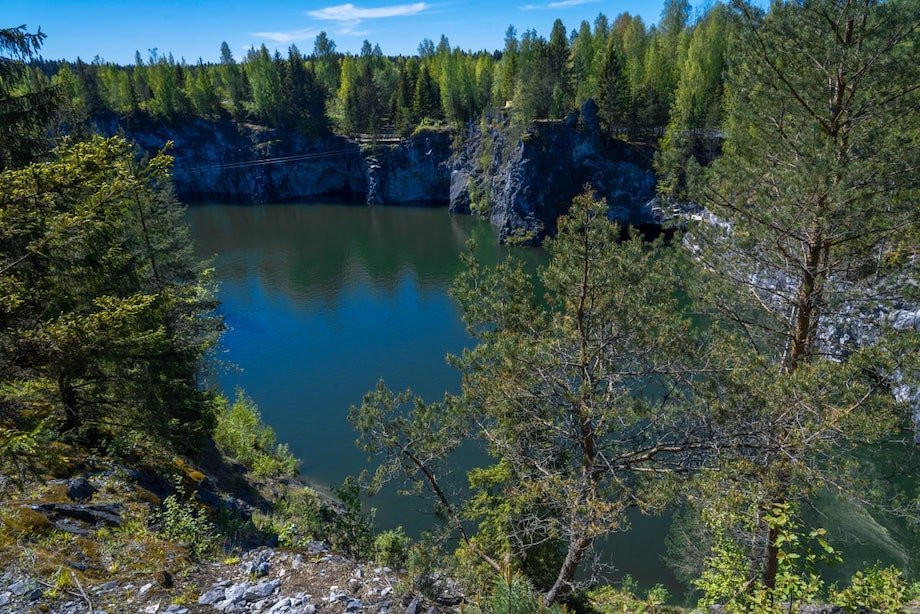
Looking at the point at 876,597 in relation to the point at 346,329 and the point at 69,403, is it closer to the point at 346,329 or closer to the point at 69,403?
the point at 69,403

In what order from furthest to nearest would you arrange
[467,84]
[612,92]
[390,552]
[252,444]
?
[467,84] → [612,92] → [252,444] → [390,552]

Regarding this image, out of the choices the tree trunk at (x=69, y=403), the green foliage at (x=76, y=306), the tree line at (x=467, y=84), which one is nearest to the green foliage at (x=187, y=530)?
the green foliage at (x=76, y=306)

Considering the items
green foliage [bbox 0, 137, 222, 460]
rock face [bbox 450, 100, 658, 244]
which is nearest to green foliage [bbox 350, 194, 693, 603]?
green foliage [bbox 0, 137, 222, 460]

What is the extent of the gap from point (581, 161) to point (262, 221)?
4111cm

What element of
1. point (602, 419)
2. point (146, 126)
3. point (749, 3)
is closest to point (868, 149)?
point (749, 3)

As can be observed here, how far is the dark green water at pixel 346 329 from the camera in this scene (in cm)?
1964

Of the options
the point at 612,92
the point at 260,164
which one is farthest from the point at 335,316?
the point at 260,164

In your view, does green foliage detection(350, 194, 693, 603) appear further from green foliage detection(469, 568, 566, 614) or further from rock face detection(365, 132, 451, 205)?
rock face detection(365, 132, 451, 205)

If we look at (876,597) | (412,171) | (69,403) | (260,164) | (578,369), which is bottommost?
(876,597)

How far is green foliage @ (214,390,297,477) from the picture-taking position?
67.2 feet

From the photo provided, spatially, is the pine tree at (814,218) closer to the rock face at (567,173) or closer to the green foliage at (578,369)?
the green foliage at (578,369)

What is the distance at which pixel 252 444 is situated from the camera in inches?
859

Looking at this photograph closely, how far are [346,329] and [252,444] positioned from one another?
616 inches

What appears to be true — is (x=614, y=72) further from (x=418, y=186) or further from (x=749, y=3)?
(x=749, y=3)
